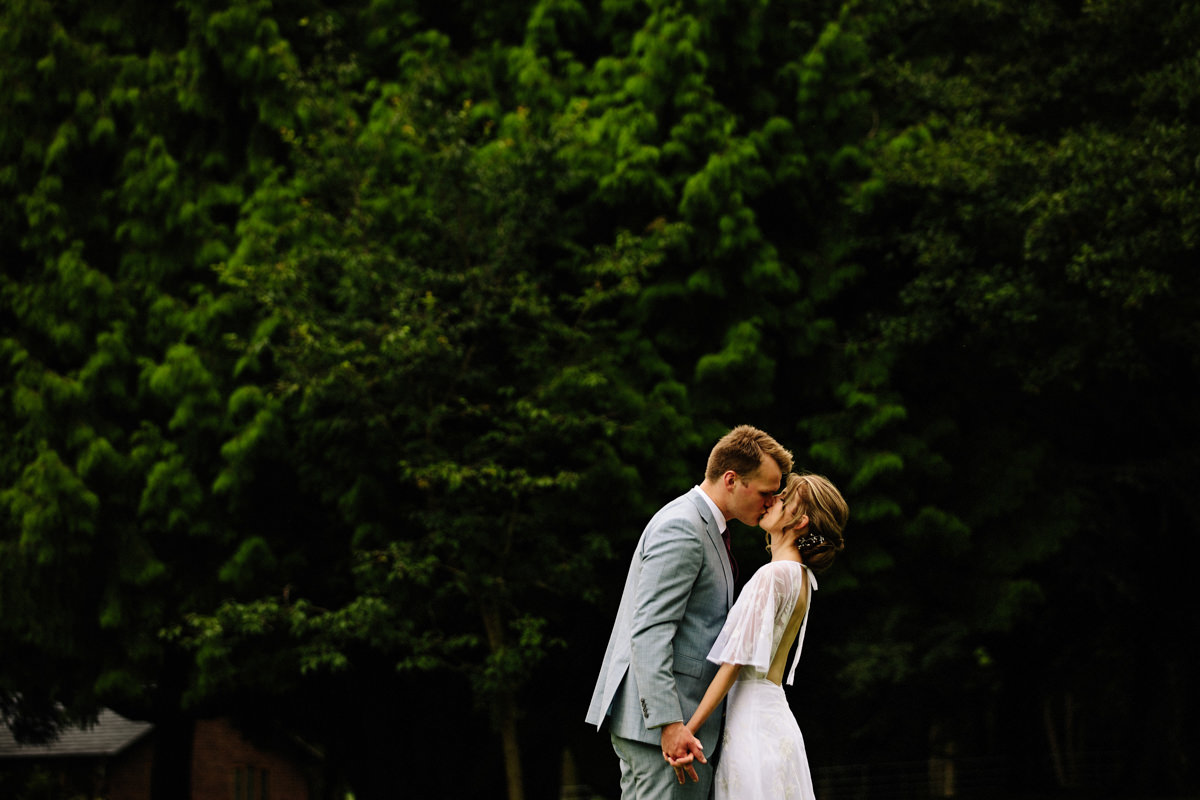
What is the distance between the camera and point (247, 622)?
12.6 metres

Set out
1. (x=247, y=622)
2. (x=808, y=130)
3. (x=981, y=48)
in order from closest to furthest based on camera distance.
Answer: (x=247, y=622)
(x=808, y=130)
(x=981, y=48)

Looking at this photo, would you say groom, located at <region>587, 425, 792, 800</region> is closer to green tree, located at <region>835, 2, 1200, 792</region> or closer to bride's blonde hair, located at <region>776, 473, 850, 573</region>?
bride's blonde hair, located at <region>776, 473, 850, 573</region>

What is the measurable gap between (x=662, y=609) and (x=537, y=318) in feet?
29.5

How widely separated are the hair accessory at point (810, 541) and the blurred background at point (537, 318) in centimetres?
748

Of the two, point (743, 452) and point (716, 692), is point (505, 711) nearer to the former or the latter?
point (716, 692)

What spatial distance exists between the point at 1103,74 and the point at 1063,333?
3074mm

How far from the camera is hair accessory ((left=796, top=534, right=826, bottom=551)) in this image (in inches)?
201

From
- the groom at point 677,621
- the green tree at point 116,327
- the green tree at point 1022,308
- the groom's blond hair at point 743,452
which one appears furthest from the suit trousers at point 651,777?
the green tree at point 116,327

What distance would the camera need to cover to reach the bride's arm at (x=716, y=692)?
4.83 metres

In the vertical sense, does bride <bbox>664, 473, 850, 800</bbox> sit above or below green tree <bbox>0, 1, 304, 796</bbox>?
below

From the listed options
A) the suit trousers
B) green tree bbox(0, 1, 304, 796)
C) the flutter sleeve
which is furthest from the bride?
green tree bbox(0, 1, 304, 796)

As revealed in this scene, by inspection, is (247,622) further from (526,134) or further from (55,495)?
(526,134)

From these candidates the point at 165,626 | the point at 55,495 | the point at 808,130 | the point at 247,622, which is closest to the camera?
the point at 247,622

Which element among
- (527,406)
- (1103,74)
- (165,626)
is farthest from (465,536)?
(1103,74)
